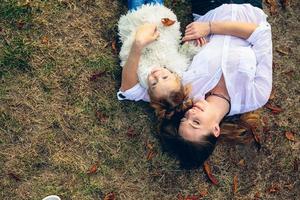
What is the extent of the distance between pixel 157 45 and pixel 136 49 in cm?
18

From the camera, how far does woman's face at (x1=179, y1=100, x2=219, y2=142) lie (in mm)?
3533

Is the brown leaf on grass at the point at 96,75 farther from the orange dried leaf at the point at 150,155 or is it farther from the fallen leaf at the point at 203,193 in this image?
the fallen leaf at the point at 203,193

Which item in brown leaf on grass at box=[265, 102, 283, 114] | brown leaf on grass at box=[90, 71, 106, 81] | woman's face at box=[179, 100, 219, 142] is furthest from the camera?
brown leaf on grass at box=[265, 102, 283, 114]

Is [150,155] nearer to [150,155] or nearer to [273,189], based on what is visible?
[150,155]

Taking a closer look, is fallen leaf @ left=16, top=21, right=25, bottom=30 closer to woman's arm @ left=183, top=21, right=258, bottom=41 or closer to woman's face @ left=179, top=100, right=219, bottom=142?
woman's arm @ left=183, top=21, right=258, bottom=41

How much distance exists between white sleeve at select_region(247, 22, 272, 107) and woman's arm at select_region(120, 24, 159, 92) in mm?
861

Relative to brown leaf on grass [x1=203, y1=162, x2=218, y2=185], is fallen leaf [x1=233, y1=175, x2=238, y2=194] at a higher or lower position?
lower

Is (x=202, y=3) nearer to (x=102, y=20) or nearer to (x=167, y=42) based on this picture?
(x=167, y=42)

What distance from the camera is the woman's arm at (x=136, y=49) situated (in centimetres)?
371

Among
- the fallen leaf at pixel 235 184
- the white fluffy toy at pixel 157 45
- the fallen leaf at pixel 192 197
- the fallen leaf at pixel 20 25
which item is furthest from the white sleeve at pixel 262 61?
the fallen leaf at pixel 20 25

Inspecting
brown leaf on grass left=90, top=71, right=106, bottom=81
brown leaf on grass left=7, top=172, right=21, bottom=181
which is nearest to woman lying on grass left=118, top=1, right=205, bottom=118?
brown leaf on grass left=90, top=71, right=106, bottom=81

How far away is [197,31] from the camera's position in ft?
12.9

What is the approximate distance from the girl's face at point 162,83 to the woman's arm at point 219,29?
0.52 metres

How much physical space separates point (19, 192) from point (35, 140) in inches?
18.5
